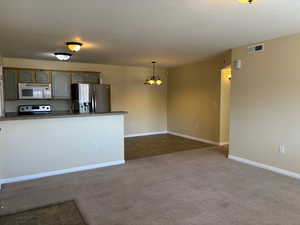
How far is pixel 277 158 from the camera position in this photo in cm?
381

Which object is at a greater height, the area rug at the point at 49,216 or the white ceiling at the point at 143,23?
the white ceiling at the point at 143,23

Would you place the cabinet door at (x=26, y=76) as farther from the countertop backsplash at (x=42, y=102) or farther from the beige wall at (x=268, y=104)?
the beige wall at (x=268, y=104)

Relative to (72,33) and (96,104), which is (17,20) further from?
(96,104)

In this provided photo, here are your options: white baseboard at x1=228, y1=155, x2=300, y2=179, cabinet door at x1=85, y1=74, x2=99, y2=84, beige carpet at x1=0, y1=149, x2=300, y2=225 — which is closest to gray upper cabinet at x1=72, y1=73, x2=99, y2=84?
cabinet door at x1=85, y1=74, x2=99, y2=84

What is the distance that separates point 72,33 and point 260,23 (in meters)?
2.76

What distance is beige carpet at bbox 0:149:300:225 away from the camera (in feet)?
7.92

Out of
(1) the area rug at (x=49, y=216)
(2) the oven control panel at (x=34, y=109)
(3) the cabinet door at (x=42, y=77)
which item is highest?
(3) the cabinet door at (x=42, y=77)

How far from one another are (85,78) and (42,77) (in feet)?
3.74

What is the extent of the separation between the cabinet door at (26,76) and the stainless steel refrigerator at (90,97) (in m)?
1.14

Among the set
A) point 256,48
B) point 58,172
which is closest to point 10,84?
point 58,172

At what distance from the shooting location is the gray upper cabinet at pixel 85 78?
6221mm

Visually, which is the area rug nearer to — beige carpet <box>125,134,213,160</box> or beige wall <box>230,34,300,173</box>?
beige carpet <box>125,134,213,160</box>

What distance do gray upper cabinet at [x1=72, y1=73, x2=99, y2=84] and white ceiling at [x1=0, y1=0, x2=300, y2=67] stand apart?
182cm

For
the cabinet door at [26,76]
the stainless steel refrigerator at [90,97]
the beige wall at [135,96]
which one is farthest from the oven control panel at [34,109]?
the beige wall at [135,96]
